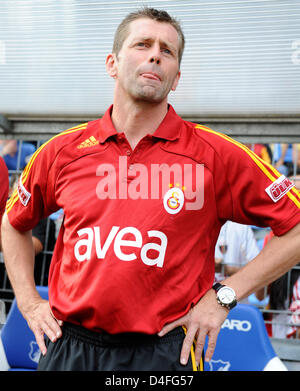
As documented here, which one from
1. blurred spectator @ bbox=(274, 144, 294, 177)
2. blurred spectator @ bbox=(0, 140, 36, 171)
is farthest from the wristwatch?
blurred spectator @ bbox=(0, 140, 36, 171)

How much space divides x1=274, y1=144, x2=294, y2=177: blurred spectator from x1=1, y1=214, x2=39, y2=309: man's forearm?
230 cm

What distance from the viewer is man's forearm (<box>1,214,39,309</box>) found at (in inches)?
80.4

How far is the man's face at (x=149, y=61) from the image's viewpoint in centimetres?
187

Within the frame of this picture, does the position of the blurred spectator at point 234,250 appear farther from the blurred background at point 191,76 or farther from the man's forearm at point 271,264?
the man's forearm at point 271,264

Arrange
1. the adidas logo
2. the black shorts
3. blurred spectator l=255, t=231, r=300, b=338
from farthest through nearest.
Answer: blurred spectator l=255, t=231, r=300, b=338 < the adidas logo < the black shorts

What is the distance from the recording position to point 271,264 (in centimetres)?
178

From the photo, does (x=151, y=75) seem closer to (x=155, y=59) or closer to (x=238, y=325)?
(x=155, y=59)

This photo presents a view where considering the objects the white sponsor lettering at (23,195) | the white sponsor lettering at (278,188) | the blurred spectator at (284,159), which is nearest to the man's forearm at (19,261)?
the white sponsor lettering at (23,195)

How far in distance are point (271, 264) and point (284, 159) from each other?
223cm

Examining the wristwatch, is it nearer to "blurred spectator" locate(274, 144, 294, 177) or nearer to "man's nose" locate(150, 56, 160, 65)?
"man's nose" locate(150, 56, 160, 65)

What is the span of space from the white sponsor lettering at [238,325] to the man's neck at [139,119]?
1.47 m

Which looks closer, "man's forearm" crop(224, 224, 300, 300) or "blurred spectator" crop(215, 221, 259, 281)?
"man's forearm" crop(224, 224, 300, 300)

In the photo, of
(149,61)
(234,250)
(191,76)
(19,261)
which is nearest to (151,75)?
(149,61)

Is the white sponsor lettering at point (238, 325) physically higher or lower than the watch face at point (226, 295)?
lower
